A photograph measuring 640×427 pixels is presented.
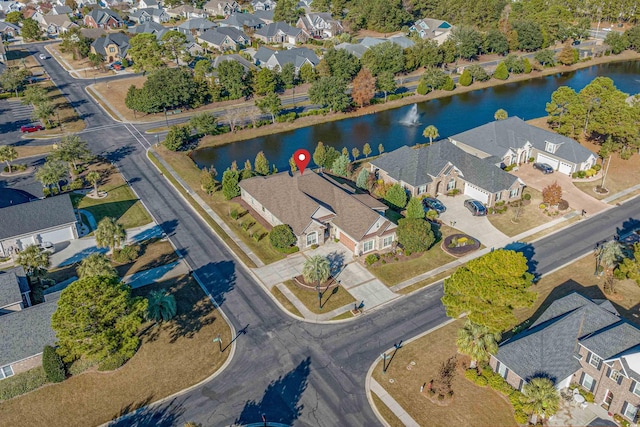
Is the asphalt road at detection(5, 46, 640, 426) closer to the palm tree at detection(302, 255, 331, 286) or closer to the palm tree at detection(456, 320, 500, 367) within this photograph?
the palm tree at detection(302, 255, 331, 286)

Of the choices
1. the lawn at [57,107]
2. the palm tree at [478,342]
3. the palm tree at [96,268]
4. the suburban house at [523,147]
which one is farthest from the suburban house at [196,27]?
the palm tree at [478,342]

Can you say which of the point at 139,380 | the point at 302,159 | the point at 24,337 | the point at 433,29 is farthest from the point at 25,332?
the point at 433,29

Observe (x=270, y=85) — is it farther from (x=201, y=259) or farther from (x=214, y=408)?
(x=214, y=408)

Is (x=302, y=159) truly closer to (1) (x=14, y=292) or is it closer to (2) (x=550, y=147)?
(2) (x=550, y=147)

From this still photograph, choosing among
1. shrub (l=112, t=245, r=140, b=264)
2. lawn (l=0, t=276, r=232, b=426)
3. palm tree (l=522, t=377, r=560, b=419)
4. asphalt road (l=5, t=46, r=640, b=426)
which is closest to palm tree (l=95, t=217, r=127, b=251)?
shrub (l=112, t=245, r=140, b=264)

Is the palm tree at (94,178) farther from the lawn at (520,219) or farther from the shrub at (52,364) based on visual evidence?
the lawn at (520,219)

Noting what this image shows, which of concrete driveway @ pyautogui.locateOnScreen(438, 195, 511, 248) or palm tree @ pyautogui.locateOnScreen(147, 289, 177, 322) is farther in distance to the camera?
concrete driveway @ pyautogui.locateOnScreen(438, 195, 511, 248)
